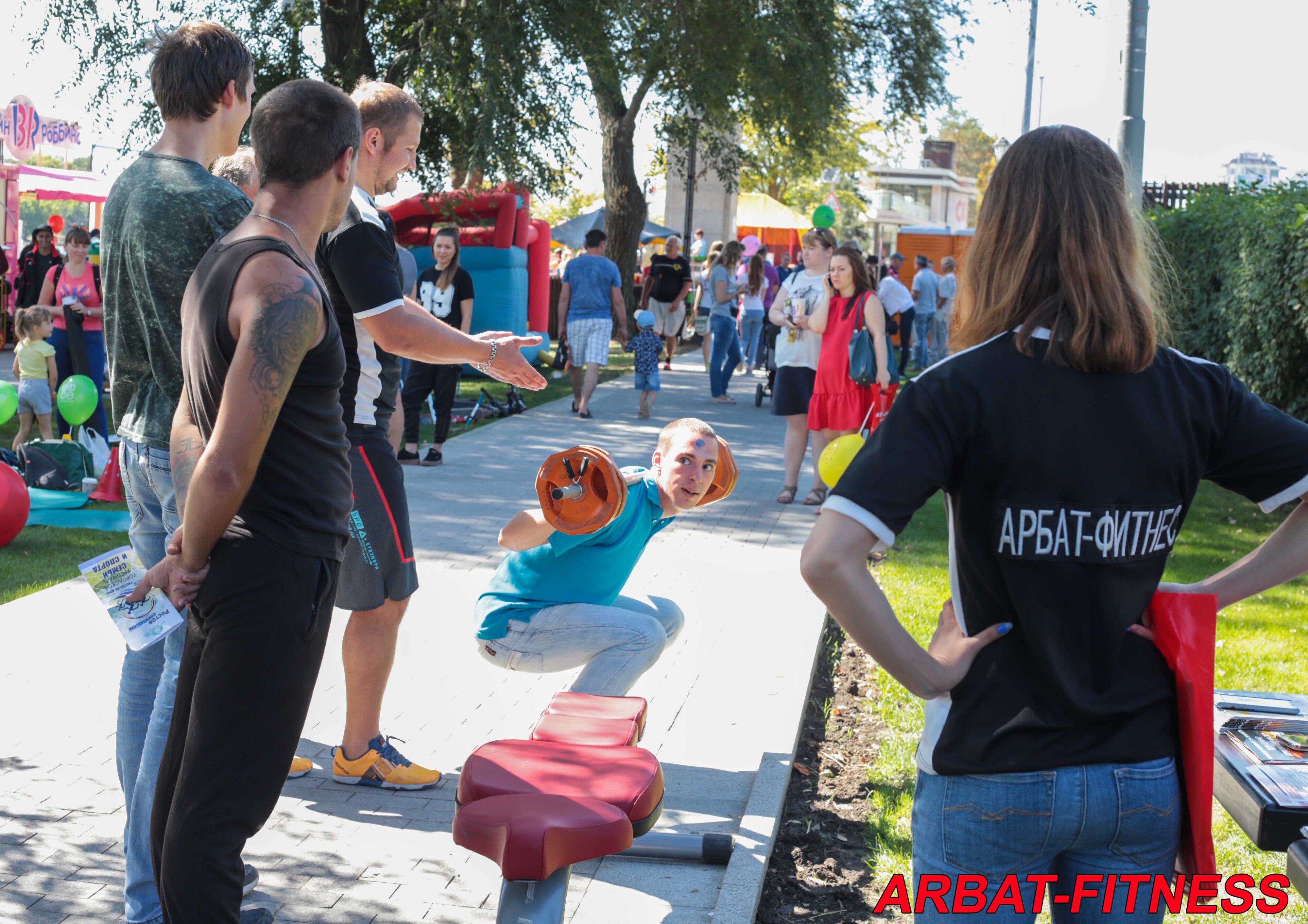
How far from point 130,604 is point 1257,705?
243 centimetres

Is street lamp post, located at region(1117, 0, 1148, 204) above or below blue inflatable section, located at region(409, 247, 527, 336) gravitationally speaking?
above

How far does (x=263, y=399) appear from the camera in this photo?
2.16m

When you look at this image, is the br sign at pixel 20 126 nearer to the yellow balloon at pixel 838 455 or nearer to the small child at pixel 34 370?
the small child at pixel 34 370

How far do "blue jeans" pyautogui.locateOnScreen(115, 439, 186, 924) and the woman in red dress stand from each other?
6.04 m

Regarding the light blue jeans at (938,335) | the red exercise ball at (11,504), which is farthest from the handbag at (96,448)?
the light blue jeans at (938,335)

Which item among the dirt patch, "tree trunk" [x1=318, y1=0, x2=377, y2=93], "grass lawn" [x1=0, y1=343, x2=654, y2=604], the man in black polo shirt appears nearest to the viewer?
the man in black polo shirt

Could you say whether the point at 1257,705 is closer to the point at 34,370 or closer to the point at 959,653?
the point at 959,653

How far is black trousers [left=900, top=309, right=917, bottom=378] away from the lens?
54.3 ft

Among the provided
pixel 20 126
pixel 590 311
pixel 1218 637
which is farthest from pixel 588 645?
pixel 20 126

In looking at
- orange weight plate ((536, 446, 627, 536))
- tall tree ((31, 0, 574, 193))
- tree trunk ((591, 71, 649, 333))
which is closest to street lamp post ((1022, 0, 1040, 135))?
tree trunk ((591, 71, 649, 333))

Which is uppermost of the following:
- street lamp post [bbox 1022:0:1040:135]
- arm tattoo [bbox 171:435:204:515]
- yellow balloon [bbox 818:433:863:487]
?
street lamp post [bbox 1022:0:1040:135]

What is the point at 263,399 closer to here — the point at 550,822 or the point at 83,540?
the point at 550,822

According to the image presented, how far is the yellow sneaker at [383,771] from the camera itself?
3.96 meters

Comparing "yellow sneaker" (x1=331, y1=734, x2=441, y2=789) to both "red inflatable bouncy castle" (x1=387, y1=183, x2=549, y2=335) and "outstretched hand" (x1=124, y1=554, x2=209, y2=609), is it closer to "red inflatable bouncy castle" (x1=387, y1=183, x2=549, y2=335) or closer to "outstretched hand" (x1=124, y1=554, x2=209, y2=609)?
"outstretched hand" (x1=124, y1=554, x2=209, y2=609)
